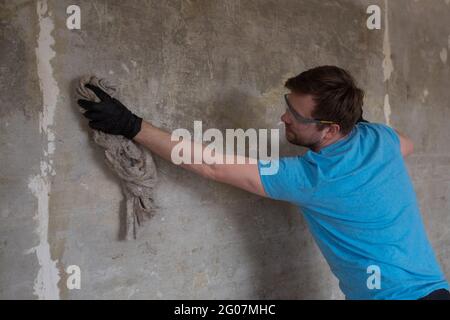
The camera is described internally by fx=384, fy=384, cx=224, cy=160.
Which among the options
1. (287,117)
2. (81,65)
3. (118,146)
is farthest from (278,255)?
(81,65)

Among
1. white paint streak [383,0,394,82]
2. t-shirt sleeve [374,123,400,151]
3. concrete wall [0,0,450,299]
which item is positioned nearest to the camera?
concrete wall [0,0,450,299]

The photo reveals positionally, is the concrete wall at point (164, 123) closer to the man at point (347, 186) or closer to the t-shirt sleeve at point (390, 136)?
the man at point (347, 186)

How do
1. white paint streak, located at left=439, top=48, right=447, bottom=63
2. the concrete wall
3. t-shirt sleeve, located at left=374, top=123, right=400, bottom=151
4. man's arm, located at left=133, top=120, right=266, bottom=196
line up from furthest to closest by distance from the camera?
white paint streak, located at left=439, top=48, right=447, bottom=63, t-shirt sleeve, located at left=374, top=123, right=400, bottom=151, man's arm, located at left=133, top=120, right=266, bottom=196, the concrete wall

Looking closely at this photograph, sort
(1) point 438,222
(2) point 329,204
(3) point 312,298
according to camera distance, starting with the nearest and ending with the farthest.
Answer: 1. (2) point 329,204
2. (3) point 312,298
3. (1) point 438,222

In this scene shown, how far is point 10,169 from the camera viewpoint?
1.26 m

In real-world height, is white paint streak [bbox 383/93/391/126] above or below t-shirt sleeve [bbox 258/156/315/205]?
above

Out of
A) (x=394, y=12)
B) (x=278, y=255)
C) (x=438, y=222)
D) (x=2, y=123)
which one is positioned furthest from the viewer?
(x=438, y=222)

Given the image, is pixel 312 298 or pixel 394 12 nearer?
pixel 312 298

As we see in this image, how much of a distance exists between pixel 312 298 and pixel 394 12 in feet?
6.00

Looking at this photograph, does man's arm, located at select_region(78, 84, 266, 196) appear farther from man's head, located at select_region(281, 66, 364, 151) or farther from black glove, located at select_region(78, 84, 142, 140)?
man's head, located at select_region(281, 66, 364, 151)

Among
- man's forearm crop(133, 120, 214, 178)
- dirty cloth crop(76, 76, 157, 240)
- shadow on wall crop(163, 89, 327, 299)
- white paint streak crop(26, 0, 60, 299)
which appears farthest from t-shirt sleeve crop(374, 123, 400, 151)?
white paint streak crop(26, 0, 60, 299)

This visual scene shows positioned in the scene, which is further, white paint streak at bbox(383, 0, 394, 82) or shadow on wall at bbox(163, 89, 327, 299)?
white paint streak at bbox(383, 0, 394, 82)

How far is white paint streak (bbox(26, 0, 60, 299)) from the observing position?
51.1 inches

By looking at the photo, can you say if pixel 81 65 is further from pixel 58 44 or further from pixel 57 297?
pixel 57 297
